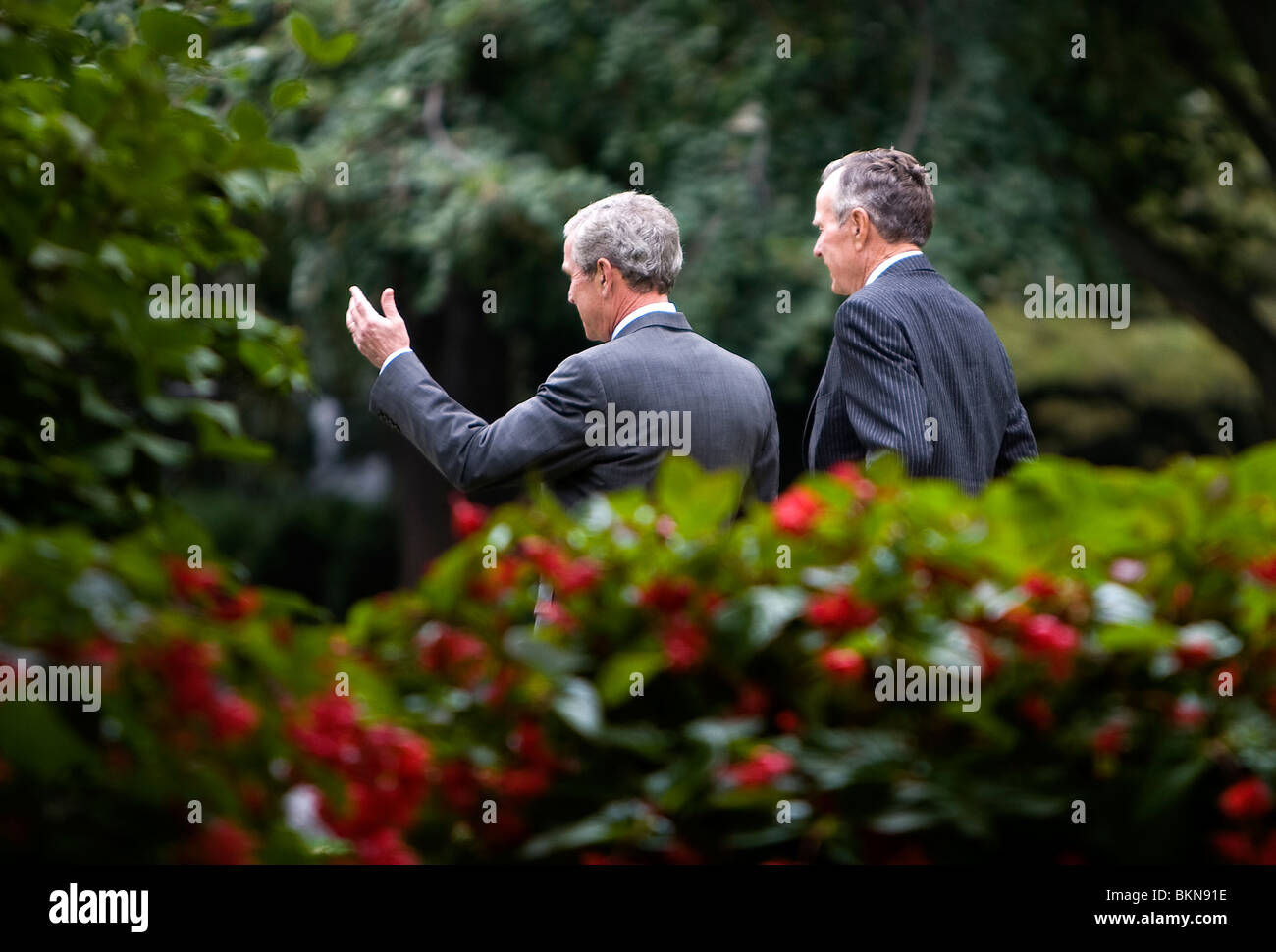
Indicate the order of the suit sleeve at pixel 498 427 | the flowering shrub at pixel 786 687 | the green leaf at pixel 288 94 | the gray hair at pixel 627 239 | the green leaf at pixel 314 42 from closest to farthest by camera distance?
the flowering shrub at pixel 786 687 < the green leaf at pixel 314 42 < the green leaf at pixel 288 94 < the suit sleeve at pixel 498 427 < the gray hair at pixel 627 239

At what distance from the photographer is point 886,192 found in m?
3.63

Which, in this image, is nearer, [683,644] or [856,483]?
[683,644]

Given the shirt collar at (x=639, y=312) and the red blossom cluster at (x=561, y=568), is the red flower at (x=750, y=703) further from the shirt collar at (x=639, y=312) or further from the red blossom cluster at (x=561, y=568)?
the shirt collar at (x=639, y=312)

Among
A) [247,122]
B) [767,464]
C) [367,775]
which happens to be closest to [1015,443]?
[767,464]

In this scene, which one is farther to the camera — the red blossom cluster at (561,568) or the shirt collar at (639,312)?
the shirt collar at (639,312)

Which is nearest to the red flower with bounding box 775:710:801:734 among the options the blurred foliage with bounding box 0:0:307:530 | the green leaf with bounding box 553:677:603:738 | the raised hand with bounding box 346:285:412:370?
the green leaf with bounding box 553:677:603:738

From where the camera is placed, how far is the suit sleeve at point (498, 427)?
3.20 m

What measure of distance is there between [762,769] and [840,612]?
0.23 m

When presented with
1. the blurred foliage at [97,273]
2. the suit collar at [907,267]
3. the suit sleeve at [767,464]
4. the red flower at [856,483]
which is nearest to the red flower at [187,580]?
the blurred foliage at [97,273]

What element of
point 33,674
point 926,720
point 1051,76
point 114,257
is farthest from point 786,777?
point 1051,76

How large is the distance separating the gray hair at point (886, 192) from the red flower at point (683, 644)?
82.5 inches

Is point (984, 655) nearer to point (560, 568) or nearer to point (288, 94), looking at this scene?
point (560, 568)

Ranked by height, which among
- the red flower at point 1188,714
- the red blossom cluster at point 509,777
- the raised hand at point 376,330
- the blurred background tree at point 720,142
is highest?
the blurred background tree at point 720,142

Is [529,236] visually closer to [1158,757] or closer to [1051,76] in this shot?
[1051,76]
